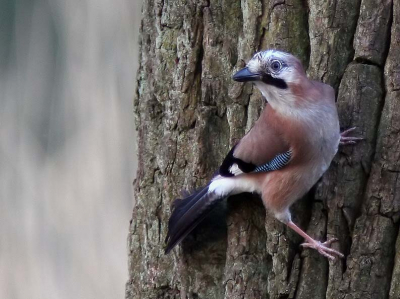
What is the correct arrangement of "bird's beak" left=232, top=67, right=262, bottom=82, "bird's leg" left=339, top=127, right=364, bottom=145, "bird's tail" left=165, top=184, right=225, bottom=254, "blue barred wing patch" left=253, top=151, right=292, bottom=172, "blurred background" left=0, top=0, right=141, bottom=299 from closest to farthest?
1. "bird's beak" left=232, top=67, right=262, bottom=82
2. "bird's leg" left=339, top=127, right=364, bottom=145
3. "blue barred wing patch" left=253, top=151, right=292, bottom=172
4. "bird's tail" left=165, top=184, right=225, bottom=254
5. "blurred background" left=0, top=0, right=141, bottom=299

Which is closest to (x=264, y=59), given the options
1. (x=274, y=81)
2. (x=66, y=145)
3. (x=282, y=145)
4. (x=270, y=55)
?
(x=270, y=55)

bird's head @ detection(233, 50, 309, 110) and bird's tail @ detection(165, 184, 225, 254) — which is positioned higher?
bird's head @ detection(233, 50, 309, 110)

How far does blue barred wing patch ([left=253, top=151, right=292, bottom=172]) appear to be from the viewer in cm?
349

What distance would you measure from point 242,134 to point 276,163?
0.82ft

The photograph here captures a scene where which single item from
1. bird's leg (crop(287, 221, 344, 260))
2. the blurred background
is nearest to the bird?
bird's leg (crop(287, 221, 344, 260))

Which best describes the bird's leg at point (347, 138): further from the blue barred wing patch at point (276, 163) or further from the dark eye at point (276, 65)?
the dark eye at point (276, 65)

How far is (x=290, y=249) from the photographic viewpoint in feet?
11.1

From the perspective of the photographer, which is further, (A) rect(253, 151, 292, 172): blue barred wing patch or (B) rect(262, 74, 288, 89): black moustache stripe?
(A) rect(253, 151, 292, 172): blue barred wing patch

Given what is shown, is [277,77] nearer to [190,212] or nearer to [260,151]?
[260,151]

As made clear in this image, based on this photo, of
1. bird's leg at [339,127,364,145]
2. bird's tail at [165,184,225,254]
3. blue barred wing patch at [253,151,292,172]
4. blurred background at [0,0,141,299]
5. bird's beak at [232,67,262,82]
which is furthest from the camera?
blurred background at [0,0,141,299]

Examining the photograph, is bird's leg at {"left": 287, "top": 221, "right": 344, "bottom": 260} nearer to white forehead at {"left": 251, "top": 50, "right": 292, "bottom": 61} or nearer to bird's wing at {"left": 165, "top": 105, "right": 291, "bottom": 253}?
bird's wing at {"left": 165, "top": 105, "right": 291, "bottom": 253}

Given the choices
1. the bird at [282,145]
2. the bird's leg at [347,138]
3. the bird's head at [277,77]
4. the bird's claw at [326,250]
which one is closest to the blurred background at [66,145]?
the bird at [282,145]

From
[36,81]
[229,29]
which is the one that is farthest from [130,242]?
[36,81]

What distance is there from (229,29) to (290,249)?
123 cm
